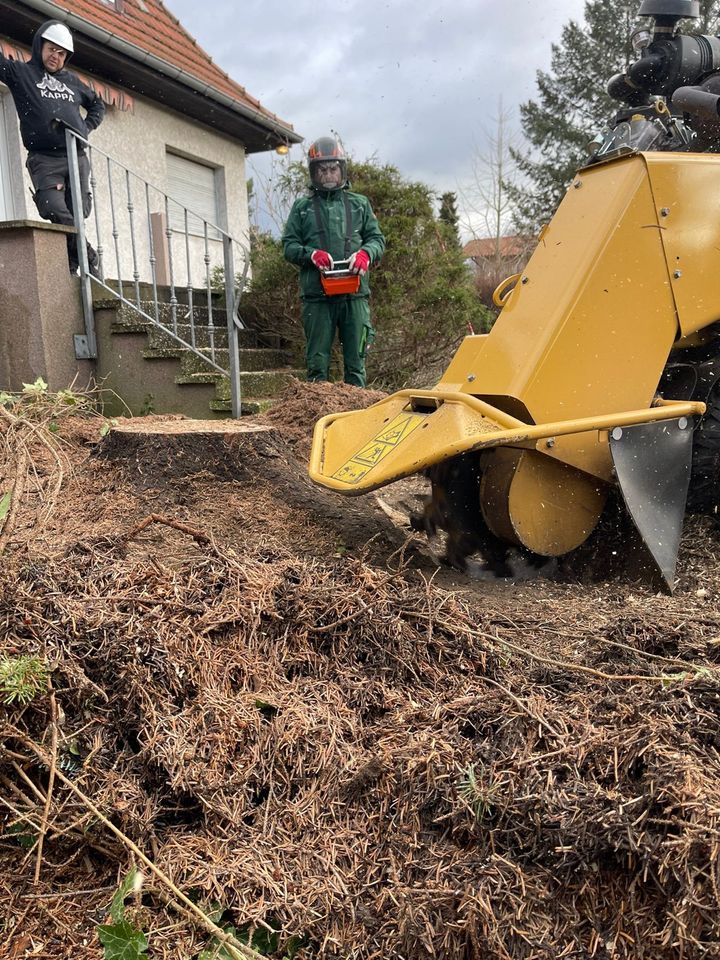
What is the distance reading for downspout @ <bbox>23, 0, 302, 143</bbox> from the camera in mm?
7086

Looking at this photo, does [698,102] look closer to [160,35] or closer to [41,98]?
[41,98]

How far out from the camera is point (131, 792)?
1.81 m

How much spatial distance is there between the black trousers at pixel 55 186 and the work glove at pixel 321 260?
2030mm

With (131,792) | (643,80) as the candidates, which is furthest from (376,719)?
(643,80)

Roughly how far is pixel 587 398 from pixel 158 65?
7.44 metres

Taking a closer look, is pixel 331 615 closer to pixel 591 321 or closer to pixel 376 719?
pixel 376 719

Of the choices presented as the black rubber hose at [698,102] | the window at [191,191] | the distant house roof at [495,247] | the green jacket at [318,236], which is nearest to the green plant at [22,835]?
the black rubber hose at [698,102]

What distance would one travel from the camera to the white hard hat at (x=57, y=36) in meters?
6.11

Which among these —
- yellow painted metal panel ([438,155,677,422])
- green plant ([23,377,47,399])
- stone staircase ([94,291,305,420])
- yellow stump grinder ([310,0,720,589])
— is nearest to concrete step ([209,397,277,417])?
stone staircase ([94,291,305,420])

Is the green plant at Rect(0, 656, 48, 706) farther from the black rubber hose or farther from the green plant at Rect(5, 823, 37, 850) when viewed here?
the black rubber hose

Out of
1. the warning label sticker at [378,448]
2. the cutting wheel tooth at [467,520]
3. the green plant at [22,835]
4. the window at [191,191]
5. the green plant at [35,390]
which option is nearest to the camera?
the green plant at [22,835]

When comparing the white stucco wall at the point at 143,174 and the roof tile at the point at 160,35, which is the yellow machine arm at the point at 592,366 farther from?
the roof tile at the point at 160,35

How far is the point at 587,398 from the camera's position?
2.86m

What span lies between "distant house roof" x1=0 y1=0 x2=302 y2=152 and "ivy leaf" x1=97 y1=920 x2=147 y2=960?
→ 7.55 metres
